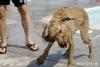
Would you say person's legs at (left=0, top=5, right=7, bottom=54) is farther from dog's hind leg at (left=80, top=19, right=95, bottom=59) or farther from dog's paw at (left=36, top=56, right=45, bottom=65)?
dog's hind leg at (left=80, top=19, right=95, bottom=59)

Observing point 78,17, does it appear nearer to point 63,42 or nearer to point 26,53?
point 63,42

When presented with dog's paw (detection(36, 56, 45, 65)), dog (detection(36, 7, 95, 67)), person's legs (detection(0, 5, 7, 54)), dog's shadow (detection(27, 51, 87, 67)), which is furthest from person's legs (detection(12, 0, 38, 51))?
dog (detection(36, 7, 95, 67))

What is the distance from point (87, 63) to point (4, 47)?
1.87 metres

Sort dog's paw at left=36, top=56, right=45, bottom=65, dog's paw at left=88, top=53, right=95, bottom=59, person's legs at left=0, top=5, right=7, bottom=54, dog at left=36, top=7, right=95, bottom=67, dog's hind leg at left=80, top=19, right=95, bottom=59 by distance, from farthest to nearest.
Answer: person's legs at left=0, top=5, right=7, bottom=54
dog's paw at left=88, top=53, right=95, bottom=59
dog's hind leg at left=80, top=19, right=95, bottom=59
dog's paw at left=36, top=56, right=45, bottom=65
dog at left=36, top=7, right=95, bottom=67

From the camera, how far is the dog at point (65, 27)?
504cm

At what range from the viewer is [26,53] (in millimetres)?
7012

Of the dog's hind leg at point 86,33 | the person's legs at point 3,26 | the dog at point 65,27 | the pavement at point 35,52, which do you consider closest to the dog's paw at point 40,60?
the dog at point 65,27

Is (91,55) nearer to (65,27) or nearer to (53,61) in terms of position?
(53,61)

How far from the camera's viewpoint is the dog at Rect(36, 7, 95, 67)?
16.5ft

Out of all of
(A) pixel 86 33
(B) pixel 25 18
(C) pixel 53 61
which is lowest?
(C) pixel 53 61

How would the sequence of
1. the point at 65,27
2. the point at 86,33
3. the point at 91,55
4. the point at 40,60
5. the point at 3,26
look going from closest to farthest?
the point at 65,27 < the point at 40,60 < the point at 86,33 < the point at 91,55 < the point at 3,26

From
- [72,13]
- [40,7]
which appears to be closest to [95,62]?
[72,13]

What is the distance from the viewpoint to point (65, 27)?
5211 mm

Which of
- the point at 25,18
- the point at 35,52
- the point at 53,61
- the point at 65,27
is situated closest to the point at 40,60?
the point at 53,61
